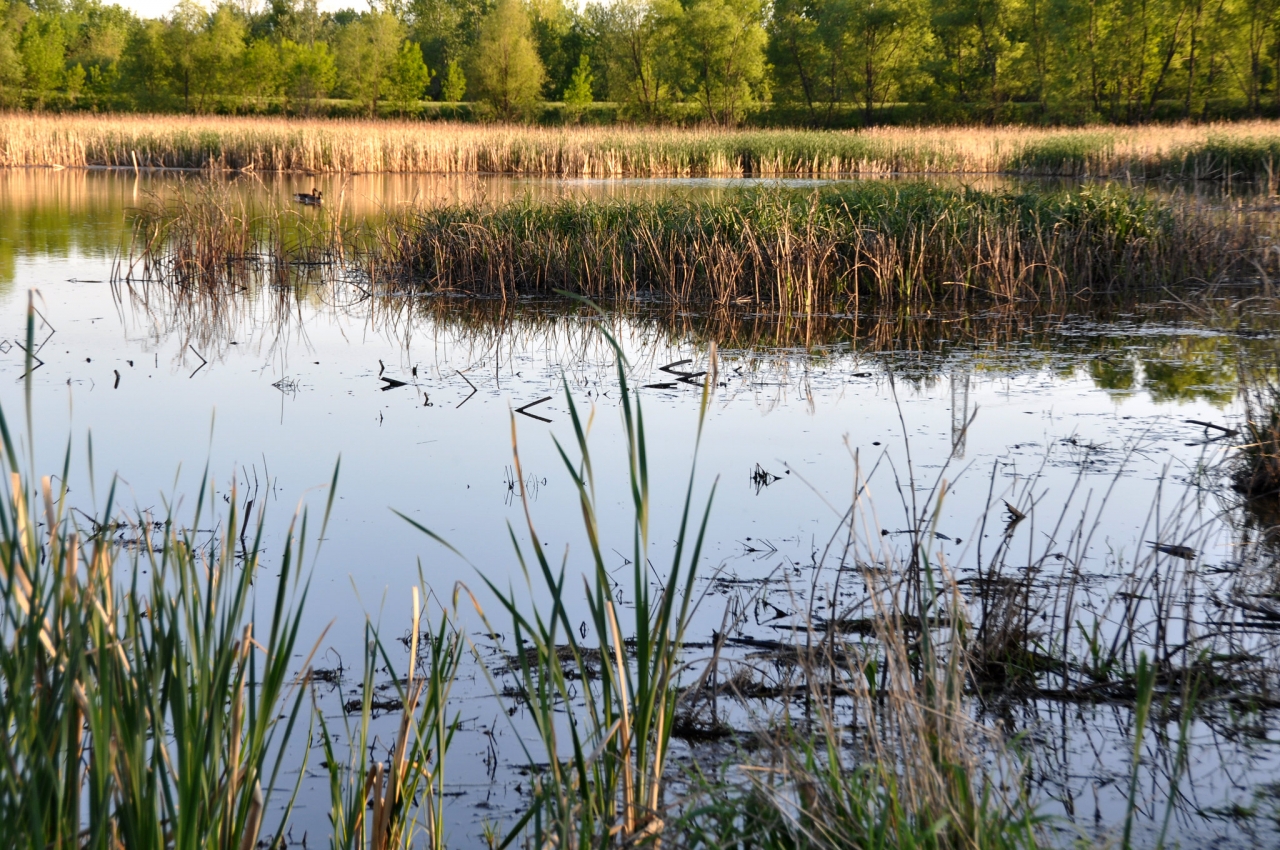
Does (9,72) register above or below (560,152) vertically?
above

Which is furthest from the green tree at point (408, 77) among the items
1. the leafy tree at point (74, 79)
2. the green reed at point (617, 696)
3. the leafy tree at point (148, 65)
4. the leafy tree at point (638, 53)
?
the green reed at point (617, 696)

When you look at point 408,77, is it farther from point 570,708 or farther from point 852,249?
point 570,708

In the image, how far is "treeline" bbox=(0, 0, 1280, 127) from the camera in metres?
37.8

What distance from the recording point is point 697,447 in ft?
5.14

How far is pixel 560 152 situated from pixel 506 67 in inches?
895

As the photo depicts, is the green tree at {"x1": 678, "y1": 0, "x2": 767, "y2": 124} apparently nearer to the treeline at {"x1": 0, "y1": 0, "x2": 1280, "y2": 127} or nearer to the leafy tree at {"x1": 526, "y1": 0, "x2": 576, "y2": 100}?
the treeline at {"x1": 0, "y1": 0, "x2": 1280, "y2": 127}

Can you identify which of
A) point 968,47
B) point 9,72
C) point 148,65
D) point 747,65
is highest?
point 968,47

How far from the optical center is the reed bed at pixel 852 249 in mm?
8906

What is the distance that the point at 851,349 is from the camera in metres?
7.59

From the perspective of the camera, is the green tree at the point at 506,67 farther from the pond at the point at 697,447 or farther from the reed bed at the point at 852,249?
the pond at the point at 697,447

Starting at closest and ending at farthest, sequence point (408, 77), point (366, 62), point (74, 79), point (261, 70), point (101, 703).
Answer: point (101, 703), point (261, 70), point (74, 79), point (366, 62), point (408, 77)

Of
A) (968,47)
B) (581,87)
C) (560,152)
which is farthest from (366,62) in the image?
(560,152)

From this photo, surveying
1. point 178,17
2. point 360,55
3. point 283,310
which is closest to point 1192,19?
point 360,55

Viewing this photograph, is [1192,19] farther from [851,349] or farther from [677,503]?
[677,503]
